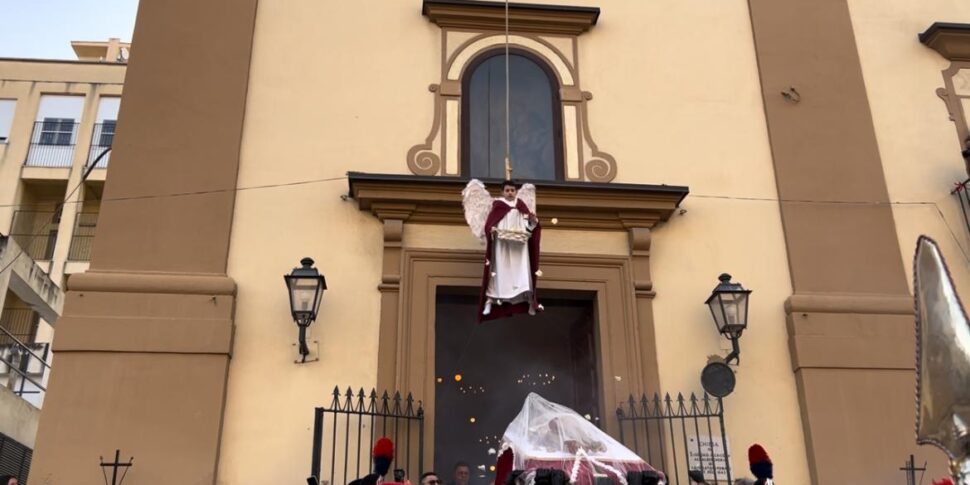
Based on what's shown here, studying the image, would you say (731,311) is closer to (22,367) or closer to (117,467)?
(117,467)

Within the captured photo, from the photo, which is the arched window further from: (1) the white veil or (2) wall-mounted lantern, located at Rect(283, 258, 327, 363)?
(1) the white veil

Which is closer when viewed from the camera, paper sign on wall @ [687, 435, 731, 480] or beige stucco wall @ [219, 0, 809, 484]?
paper sign on wall @ [687, 435, 731, 480]

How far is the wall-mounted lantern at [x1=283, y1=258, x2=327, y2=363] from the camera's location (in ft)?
24.3

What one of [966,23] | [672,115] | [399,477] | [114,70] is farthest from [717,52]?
[114,70]

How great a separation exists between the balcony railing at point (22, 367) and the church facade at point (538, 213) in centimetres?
588

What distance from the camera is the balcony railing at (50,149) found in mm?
21891

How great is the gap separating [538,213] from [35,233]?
16.7 m

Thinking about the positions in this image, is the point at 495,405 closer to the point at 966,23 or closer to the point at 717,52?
the point at 717,52

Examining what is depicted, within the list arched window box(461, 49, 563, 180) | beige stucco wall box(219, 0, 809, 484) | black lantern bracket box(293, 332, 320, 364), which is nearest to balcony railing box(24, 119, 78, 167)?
beige stucco wall box(219, 0, 809, 484)

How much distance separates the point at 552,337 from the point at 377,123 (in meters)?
2.83

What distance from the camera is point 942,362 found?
2.47 meters

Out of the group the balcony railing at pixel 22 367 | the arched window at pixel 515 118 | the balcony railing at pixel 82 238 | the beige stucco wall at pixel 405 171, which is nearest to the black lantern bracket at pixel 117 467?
the beige stucco wall at pixel 405 171

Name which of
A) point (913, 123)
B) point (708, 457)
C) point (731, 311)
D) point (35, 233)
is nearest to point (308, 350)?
point (708, 457)

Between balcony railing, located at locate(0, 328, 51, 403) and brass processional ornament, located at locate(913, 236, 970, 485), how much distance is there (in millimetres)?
12167
